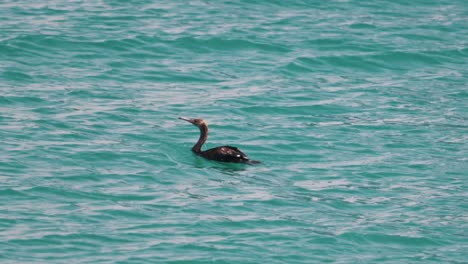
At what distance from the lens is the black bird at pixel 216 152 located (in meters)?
16.9

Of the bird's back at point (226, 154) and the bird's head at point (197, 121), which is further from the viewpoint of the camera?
the bird's head at point (197, 121)

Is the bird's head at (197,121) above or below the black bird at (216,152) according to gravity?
above

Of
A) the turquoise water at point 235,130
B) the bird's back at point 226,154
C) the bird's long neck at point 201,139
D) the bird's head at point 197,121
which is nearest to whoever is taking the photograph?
the turquoise water at point 235,130

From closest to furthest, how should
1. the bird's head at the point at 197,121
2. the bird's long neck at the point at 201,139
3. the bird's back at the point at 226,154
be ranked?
1. the bird's back at the point at 226,154
2. the bird's long neck at the point at 201,139
3. the bird's head at the point at 197,121

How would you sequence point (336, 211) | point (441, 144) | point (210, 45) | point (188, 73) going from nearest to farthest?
1. point (336, 211)
2. point (441, 144)
3. point (188, 73)
4. point (210, 45)

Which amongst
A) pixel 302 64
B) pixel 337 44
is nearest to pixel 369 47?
pixel 337 44

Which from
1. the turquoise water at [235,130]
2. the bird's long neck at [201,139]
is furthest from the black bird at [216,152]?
the turquoise water at [235,130]

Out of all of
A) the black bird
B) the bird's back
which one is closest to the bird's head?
the black bird

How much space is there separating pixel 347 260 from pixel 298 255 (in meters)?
0.60

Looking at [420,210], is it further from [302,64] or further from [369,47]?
[369,47]

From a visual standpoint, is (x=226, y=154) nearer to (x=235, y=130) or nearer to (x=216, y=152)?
(x=216, y=152)

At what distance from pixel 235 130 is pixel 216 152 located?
1842mm

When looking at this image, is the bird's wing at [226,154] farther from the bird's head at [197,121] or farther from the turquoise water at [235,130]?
the bird's head at [197,121]

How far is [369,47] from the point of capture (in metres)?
24.7
